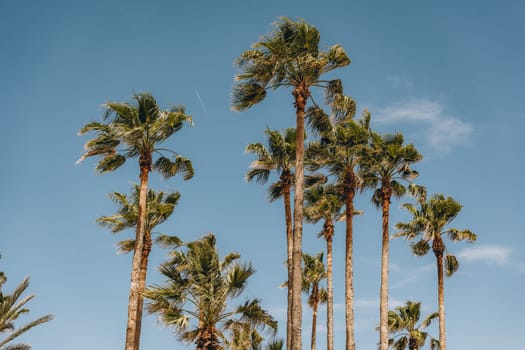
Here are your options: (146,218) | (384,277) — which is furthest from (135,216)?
(384,277)

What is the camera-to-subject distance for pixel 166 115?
27531 millimetres

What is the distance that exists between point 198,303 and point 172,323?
1.74 metres

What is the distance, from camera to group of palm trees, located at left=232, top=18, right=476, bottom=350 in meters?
23.9

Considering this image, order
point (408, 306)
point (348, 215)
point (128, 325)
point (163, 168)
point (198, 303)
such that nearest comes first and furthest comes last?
point (128, 325) < point (198, 303) < point (163, 168) < point (348, 215) < point (408, 306)

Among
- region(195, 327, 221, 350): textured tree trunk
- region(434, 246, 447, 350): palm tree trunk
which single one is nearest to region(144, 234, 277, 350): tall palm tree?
region(195, 327, 221, 350): textured tree trunk

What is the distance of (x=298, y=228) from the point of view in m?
22.1

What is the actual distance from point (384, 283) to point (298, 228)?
9977 mm

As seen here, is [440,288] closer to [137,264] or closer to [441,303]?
[441,303]

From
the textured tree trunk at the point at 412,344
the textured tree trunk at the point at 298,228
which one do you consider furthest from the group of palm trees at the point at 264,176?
the textured tree trunk at the point at 412,344

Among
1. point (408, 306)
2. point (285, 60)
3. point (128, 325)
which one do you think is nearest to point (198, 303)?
point (128, 325)

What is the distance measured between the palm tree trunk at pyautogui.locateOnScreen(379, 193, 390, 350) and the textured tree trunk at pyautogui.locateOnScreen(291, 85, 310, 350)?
9.92 m

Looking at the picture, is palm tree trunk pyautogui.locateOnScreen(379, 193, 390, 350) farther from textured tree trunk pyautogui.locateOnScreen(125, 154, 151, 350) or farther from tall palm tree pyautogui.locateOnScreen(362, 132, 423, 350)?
textured tree trunk pyautogui.locateOnScreen(125, 154, 151, 350)

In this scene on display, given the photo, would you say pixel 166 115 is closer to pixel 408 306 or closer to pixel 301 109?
pixel 301 109

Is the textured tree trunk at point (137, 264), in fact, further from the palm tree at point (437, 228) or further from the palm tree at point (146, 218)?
the palm tree at point (437, 228)
